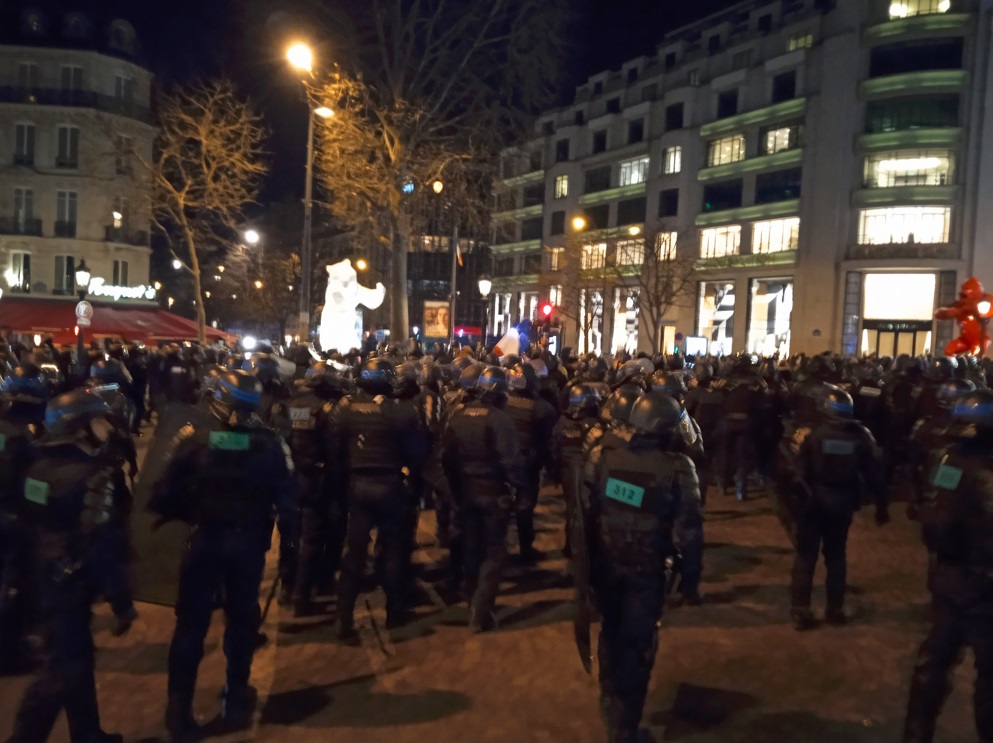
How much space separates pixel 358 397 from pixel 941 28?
131 ft

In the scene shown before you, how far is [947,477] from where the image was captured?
420 cm

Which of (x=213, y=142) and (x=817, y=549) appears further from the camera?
(x=213, y=142)

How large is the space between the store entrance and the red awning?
29.8m

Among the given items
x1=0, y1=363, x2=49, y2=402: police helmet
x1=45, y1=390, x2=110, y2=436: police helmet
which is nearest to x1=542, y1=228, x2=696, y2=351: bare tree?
x1=0, y1=363, x2=49, y2=402: police helmet

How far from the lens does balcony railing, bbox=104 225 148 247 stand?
3947cm

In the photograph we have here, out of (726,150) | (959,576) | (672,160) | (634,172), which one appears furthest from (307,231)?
(634,172)

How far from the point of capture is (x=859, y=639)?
20.5 ft

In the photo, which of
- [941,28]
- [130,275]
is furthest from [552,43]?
[130,275]

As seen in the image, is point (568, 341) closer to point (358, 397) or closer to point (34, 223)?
point (34, 223)

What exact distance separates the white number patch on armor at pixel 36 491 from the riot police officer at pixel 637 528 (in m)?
2.62

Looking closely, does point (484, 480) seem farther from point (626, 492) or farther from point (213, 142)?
point (213, 142)

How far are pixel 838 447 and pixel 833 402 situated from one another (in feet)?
1.09

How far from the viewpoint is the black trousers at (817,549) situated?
244 inches

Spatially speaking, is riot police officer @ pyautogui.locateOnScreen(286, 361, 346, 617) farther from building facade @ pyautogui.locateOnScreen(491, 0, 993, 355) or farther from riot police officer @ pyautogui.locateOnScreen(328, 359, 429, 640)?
building facade @ pyautogui.locateOnScreen(491, 0, 993, 355)
